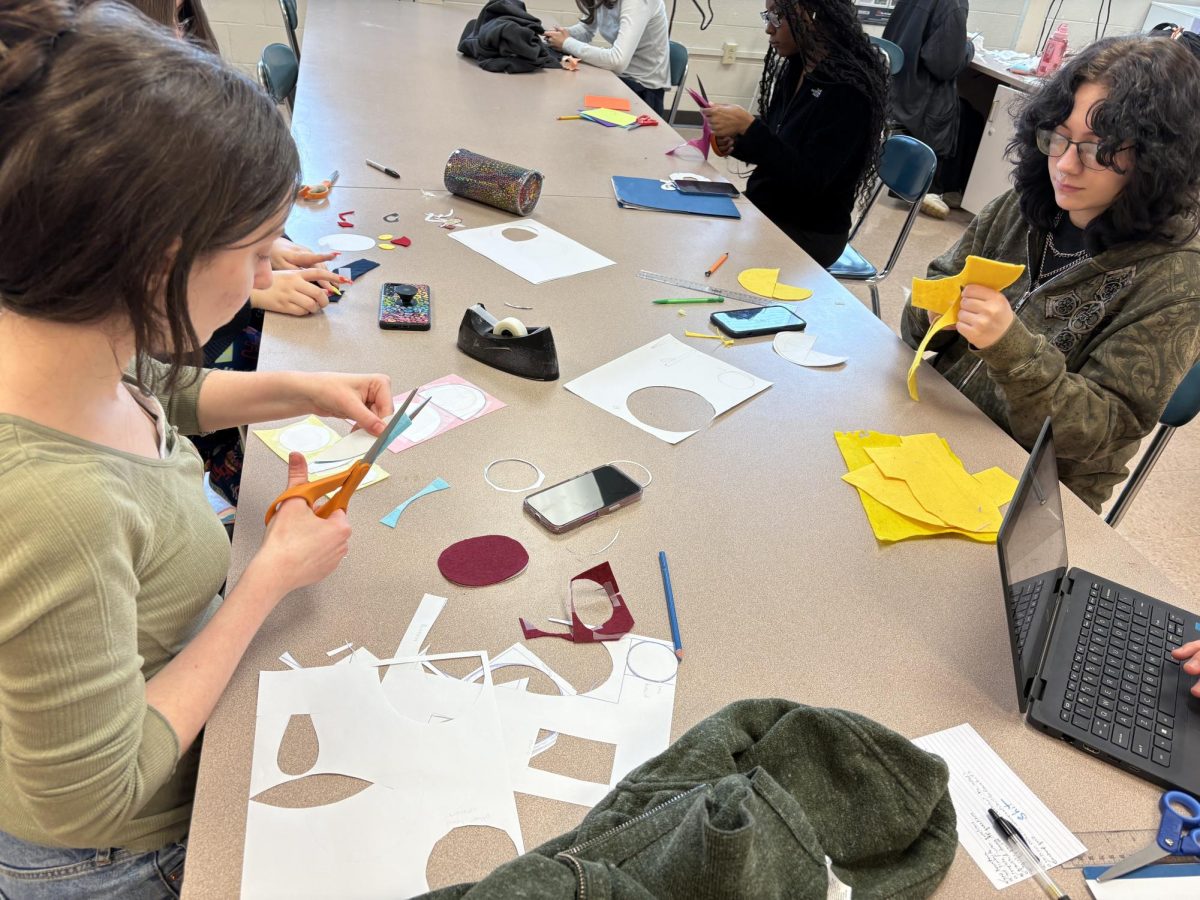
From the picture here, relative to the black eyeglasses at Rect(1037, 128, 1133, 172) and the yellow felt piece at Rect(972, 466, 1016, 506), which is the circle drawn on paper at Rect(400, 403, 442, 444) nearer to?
the yellow felt piece at Rect(972, 466, 1016, 506)

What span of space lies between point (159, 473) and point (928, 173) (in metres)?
2.22

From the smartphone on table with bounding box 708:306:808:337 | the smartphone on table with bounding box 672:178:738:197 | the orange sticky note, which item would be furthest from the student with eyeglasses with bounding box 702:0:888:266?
the smartphone on table with bounding box 708:306:808:337

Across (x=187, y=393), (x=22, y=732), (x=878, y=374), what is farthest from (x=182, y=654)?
(x=878, y=374)

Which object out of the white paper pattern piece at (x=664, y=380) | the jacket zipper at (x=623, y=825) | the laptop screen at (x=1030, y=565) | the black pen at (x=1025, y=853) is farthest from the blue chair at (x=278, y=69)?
the black pen at (x=1025, y=853)

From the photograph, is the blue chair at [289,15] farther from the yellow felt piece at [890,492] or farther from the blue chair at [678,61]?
the yellow felt piece at [890,492]

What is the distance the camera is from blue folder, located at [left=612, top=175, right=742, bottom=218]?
1.98m

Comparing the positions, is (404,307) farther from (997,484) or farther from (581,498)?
(997,484)

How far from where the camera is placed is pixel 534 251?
1691 mm

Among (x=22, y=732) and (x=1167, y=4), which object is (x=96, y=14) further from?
(x=1167, y=4)

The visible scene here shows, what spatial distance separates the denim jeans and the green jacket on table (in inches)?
14.4

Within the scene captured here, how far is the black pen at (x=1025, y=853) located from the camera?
0.69 metres

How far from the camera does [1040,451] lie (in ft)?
3.23

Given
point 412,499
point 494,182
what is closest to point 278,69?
point 494,182

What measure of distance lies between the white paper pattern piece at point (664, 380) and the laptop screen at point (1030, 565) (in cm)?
46
